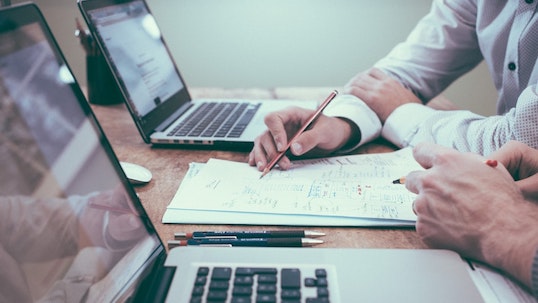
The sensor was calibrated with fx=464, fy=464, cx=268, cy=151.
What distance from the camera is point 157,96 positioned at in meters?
1.03

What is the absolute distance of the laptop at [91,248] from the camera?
385mm

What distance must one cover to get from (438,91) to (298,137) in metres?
0.59

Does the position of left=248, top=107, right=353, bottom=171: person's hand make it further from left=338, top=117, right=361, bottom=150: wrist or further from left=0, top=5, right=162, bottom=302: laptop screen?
left=0, top=5, right=162, bottom=302: laptop screen

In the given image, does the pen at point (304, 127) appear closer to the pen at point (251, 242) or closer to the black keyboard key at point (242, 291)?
the pen at point (251, 242)

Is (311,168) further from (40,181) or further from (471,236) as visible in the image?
(40,181)

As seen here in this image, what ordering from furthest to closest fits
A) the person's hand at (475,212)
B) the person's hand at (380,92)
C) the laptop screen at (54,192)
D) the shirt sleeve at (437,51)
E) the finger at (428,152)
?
1. the shirt sleeve at (437,51)
2. the person's hand at (380,92)
3. the finger at (428,152)
4. the person's hand at (475,212)
5. the laptop screen at (54,192)

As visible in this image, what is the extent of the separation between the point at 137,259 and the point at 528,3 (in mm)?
929

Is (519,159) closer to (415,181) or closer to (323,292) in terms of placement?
(415,181)

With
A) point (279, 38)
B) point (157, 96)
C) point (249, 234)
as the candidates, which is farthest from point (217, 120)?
point (279, 38)

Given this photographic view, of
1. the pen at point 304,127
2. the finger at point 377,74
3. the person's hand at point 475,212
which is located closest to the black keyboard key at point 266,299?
the person's hand at point 475,212

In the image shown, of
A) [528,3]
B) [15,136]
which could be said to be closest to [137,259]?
[15,136]

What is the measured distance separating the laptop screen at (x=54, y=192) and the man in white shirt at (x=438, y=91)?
1.07 feet

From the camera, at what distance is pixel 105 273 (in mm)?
452

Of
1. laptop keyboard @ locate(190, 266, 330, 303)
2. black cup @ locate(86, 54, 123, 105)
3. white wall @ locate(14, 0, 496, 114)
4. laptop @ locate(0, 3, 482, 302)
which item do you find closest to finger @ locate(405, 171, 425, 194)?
laptop @ locate(0, 3, 482, 302)
